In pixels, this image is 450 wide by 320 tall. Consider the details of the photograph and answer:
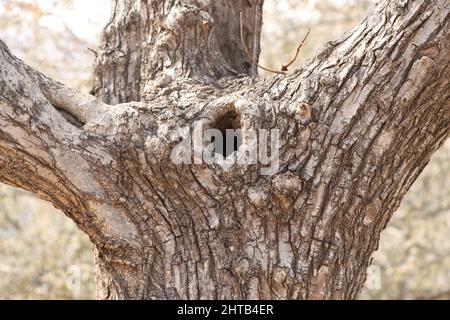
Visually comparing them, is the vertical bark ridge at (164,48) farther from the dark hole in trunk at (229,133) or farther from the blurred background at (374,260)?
the blurred background at (374,260)

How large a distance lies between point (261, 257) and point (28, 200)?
18.9 ft

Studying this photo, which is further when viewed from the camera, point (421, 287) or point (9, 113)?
point (421, 287)

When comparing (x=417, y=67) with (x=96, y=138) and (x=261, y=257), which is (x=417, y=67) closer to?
(x=261, y=257)

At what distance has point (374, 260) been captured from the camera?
6.75m

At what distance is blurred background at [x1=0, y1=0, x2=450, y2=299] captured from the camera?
5.76 meters

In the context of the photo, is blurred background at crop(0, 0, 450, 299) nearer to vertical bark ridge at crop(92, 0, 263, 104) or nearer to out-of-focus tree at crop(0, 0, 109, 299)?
out-of-focus tree at crop(0, 0, 109, 299)

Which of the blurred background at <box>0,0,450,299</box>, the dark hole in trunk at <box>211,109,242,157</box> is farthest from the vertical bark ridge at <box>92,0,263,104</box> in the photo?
the blurred background at <box>0,0,450,299</box>

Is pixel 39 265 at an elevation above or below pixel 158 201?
above

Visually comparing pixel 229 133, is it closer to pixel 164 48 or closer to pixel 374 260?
pixel 164 48

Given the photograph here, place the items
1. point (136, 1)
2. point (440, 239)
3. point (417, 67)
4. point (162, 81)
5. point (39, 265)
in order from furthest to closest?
point (440, 239) < point (39, 265) < point (136, 1) < point (162, 81) < point (417, 67)

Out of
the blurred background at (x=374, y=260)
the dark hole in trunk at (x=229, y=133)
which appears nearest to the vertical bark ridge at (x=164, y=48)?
the dark hole in trunk at (x=229, y=133)

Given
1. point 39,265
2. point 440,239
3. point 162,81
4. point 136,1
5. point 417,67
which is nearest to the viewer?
point 417,67

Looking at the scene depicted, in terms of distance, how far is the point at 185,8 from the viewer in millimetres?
2799

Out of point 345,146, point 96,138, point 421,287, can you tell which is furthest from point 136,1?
point 421,287
